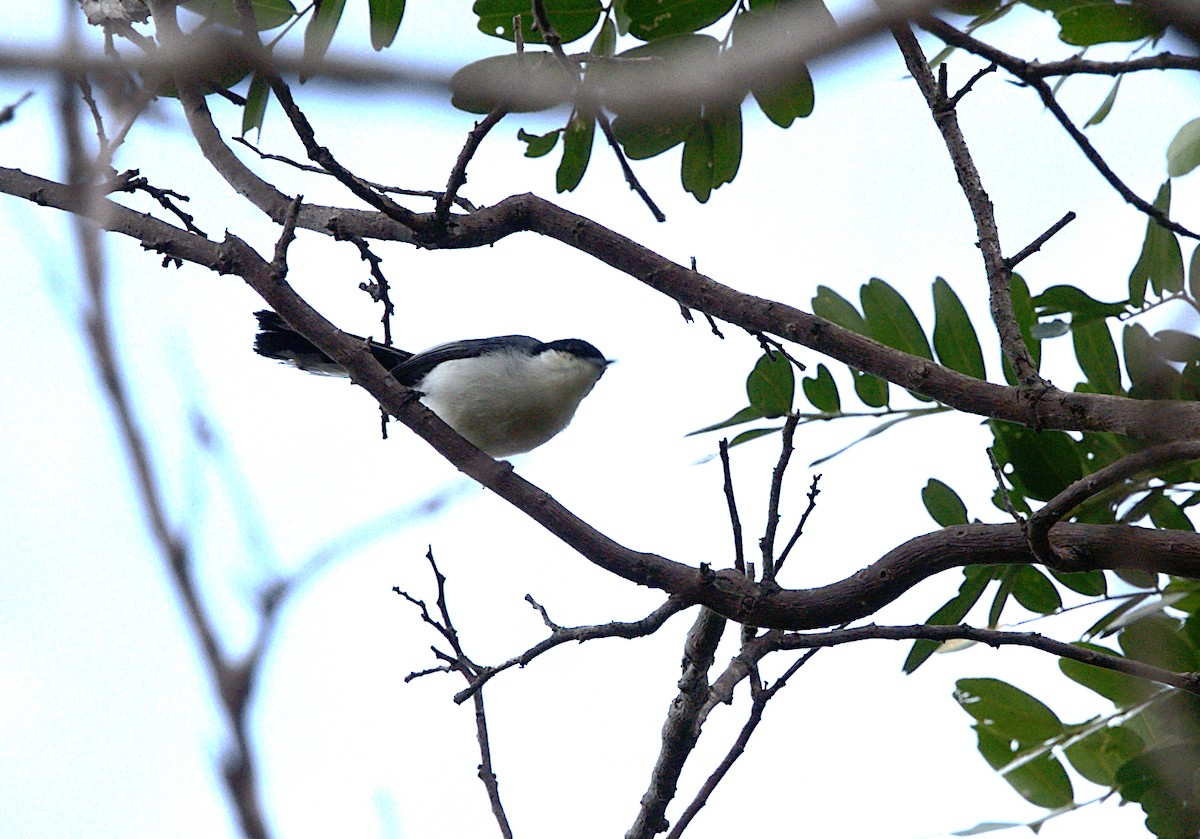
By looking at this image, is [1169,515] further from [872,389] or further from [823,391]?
[823,391]

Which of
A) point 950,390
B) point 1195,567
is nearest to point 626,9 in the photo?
point 950,390

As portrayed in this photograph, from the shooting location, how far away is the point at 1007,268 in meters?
2.73

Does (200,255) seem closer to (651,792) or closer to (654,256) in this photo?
(654,256)

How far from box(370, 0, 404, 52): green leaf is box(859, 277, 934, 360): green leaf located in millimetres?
1472

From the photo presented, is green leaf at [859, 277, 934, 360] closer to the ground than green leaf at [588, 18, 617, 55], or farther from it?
closer to the ground

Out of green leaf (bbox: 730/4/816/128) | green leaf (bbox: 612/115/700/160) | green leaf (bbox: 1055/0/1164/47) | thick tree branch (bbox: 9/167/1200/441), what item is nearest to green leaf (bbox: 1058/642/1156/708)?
thick tree branch (bbox: 9/167/1200/441)

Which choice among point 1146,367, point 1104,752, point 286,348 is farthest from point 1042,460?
point 286,348

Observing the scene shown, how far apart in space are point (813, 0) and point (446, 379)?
7.43 feet

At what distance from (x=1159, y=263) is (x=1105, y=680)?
0.99 m

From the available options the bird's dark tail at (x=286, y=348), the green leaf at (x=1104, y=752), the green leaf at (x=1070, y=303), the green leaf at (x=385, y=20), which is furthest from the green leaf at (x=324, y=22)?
the green leaf at (x=1104, y=752)

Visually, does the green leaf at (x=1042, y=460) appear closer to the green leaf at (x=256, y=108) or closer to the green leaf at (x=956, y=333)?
the green leaf at (x=956, y=333)

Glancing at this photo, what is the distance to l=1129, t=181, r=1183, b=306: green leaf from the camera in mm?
2807

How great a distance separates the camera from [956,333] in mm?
3203

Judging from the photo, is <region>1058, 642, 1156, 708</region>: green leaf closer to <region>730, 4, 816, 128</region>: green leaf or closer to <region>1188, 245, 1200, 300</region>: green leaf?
<region>1188, 245, 1200, 300</region>: green leaf
